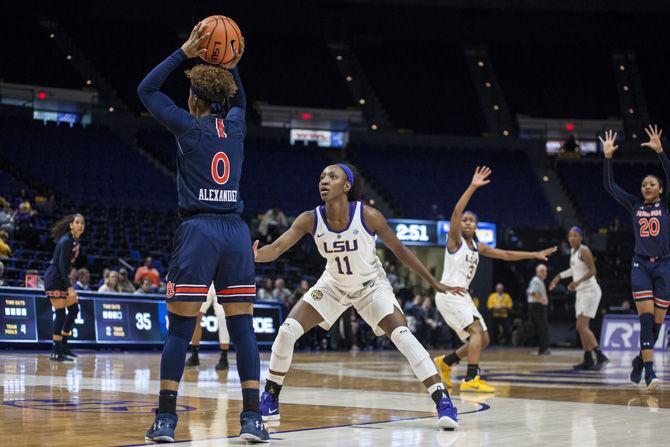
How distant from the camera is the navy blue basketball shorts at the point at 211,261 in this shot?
5668mm

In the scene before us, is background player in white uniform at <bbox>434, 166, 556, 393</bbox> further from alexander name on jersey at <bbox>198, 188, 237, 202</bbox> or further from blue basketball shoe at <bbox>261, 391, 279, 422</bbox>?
alexander name on jersey at <bbox>198, 188, 237, 202</bbox>

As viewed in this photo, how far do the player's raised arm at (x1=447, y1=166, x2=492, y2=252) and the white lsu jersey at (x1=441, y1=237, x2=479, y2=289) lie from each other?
85mm

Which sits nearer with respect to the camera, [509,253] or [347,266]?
[347,266]

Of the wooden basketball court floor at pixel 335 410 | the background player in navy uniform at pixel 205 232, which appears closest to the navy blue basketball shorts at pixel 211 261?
the background player in navy uniform at pixel 205 232

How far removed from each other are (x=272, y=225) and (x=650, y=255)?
17.1 metres

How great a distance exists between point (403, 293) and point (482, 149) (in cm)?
1567

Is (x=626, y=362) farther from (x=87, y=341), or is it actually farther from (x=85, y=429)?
(x=85, y=429)

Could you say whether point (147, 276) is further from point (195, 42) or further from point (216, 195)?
→ point (195, 42)

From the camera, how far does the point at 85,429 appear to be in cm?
617

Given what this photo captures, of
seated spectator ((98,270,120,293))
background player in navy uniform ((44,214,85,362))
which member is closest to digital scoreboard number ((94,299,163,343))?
seated spectator ((98,270,120,293))

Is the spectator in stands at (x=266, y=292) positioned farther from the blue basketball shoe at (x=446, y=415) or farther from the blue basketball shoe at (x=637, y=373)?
the blue basketball shoe at (x=446, y=415)

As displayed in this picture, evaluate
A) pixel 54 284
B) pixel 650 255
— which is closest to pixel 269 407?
pixel 650 255

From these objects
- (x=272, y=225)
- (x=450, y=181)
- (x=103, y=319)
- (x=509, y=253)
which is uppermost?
(x=450, y=181)

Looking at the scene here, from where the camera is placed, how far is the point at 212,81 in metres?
5.87
